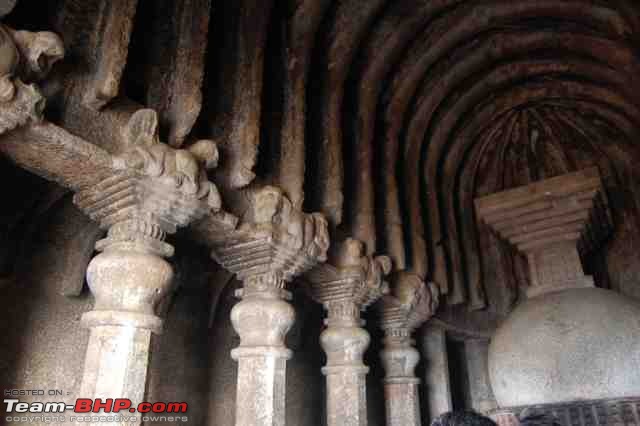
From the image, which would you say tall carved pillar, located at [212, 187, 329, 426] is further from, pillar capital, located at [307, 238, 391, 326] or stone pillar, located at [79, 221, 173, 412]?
stone pillar, located at [79, 221, 173, 412]

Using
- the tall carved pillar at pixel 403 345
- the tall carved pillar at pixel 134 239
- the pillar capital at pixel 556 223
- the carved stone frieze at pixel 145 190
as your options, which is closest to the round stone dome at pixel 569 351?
the pillar capital at pixel 556 223

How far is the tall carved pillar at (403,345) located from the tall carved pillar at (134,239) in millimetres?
3215

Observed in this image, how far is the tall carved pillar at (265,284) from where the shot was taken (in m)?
4.12

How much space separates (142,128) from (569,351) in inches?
199

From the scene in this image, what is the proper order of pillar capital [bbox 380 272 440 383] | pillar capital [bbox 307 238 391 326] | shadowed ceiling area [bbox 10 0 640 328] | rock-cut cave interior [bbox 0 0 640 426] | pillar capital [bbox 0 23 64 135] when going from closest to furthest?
pillar capital [bbox 0 23 64 135] → rock-cut cave interior [bbox 0 0 640 426] → shadowed ceiling area [bbox 10 0 640 328] → pillar capital [bbox 307 238 391 326] → pillar capital [bbox 380 272 440 383]

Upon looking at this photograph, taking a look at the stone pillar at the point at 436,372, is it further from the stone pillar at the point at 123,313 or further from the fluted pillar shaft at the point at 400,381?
the stone pillar at the point at 123,313

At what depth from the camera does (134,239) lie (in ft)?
11.3

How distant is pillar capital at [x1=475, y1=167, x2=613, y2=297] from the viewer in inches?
296

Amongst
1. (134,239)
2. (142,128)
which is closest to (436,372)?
(134,239)

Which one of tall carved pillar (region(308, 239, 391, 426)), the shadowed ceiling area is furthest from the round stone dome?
tall carved pillar (region(308, 239, 391, 426))

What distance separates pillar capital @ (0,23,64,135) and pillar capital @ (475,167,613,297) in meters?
6.71

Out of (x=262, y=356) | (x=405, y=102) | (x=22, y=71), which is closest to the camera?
(x=22, y=71)

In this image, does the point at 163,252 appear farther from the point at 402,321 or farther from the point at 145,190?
the point at 402,321

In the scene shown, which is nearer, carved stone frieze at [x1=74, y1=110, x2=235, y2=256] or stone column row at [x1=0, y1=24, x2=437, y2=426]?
stone column row at [x1=0, y1=24, x2=437, y2=426]
